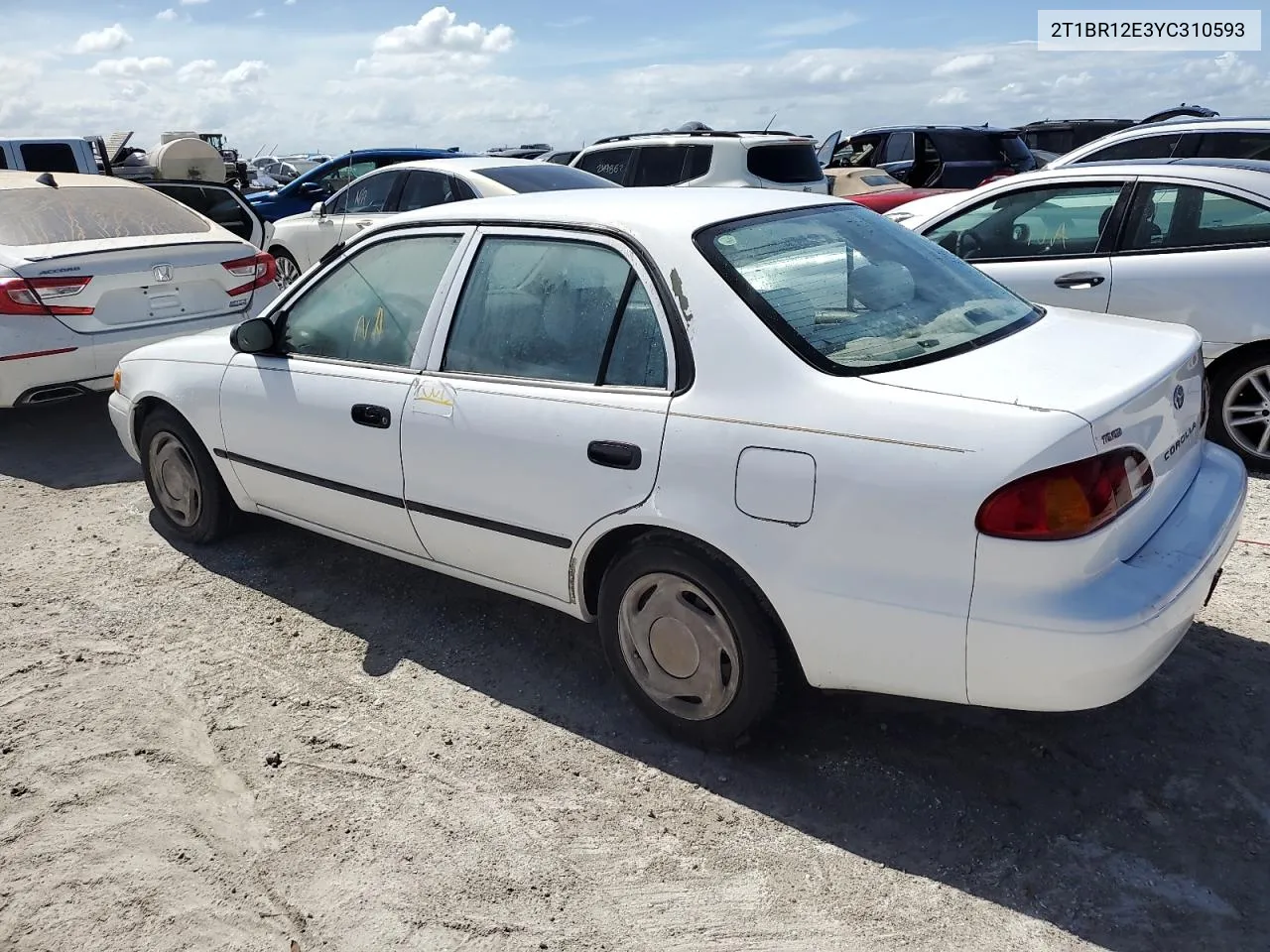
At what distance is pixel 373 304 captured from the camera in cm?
384

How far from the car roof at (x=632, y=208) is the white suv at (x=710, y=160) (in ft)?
24.0

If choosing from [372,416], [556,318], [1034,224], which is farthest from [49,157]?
[556,318]

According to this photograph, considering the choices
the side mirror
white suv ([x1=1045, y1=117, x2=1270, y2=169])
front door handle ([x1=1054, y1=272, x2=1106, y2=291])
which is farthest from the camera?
white suv ([x1=1045, y1=117, x2=1270, y2=169])

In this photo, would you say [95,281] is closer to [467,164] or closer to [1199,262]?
[467,164]

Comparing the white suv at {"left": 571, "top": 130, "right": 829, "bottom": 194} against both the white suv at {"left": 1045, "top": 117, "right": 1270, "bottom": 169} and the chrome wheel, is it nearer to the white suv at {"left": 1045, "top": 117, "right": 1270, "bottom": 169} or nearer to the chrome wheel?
the white suv at {"left": 1045, "top": 117, "right": 1270, "bottom": 169}

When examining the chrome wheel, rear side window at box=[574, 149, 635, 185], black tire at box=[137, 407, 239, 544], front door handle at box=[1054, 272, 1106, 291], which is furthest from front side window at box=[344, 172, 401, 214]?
front door handle at box=[1054, 272, 1106, 291]

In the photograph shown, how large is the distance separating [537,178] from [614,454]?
6062mm

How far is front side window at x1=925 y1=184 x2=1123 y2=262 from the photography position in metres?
5.80

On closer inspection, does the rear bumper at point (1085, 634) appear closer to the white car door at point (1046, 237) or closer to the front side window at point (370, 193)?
the white car door at point (1046, 237)

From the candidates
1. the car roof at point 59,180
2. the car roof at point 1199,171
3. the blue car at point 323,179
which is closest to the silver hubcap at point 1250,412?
the car roof at point 1199,171

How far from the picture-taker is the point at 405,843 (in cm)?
279

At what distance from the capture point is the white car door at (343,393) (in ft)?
11.9

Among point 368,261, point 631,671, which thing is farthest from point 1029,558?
point 368,261

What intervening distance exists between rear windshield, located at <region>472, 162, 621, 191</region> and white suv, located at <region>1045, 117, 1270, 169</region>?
3.93 m
